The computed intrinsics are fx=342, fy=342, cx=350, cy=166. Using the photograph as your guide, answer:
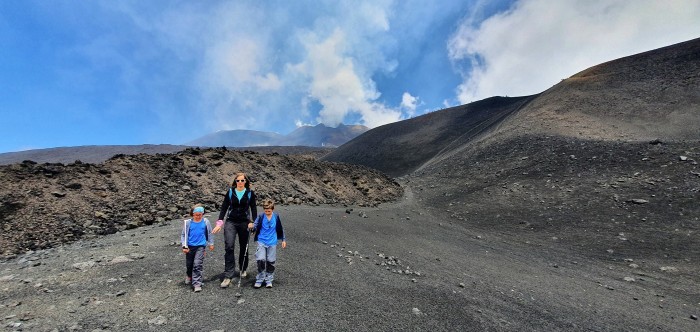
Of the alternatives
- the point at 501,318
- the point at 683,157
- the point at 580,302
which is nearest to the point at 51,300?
the point at 501,318

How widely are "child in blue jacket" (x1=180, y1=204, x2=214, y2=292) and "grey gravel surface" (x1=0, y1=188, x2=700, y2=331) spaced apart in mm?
274

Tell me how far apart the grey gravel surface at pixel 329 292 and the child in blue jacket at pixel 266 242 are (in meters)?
0.31

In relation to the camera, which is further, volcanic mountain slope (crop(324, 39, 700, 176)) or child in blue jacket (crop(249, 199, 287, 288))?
volcanic mountain slope (crop(324, 39, 700, 176))

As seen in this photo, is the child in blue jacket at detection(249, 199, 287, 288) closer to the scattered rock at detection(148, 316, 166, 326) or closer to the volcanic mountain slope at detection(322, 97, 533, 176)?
the scattered rock at detection(148, 316, 166, 326)

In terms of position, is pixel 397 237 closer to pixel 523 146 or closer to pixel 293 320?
pixel 293 320

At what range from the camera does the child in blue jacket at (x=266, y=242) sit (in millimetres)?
7043

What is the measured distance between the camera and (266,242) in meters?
7.13

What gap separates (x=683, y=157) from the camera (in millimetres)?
19484

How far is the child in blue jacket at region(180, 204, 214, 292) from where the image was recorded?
261 inches

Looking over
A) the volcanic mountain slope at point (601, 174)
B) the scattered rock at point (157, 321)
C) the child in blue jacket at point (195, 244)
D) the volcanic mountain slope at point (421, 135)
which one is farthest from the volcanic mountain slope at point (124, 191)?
the volcanic mountain slope at point (421, 135)

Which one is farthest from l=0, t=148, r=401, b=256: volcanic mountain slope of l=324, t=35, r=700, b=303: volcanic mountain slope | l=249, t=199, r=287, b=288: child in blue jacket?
l=324, t=35, r=700, b=303: volcanic mountain slope

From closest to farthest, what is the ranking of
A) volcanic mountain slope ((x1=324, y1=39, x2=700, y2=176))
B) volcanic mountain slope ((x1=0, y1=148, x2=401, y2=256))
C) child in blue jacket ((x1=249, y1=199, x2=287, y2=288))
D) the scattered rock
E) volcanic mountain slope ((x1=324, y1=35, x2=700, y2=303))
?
1. the scattered rock
2. child in blue jacket ((x1=249, y1=199, x2=287, y2=288))
3. volcanic mountain slope ((x1=0, y1=148, x2=401, y2=256))
4. volcanic mountain slope ((x1=324, y1=35, x2=700, y2=303))
5. volcanic mountain slope ((x1=324, y1=39, x2=700, y2=176))

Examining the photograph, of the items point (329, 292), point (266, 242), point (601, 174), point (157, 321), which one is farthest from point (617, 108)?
point (157, 321)

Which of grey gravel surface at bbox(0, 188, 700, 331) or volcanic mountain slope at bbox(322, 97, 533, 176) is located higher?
volcanic mountain slope at bbox(322, 97, 533, 176)
